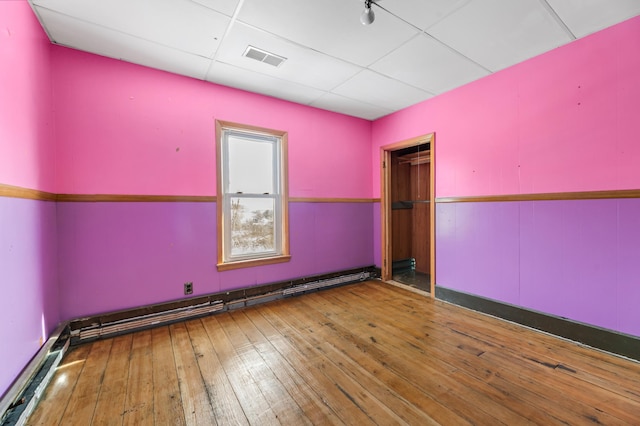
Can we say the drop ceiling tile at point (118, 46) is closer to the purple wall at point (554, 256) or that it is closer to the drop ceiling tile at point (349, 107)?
the drop ceiling tile at point (349, 107)

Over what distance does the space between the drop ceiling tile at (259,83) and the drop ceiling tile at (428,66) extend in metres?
1.00

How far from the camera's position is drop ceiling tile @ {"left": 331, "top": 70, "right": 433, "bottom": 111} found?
121 inches

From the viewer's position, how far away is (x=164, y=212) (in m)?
Result: 2.82

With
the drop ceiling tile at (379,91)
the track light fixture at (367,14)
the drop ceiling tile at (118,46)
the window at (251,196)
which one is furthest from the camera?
the window at (251,196)

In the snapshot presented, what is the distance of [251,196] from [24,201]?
6.62 feet

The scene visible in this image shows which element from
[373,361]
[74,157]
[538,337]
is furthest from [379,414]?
[74,157]

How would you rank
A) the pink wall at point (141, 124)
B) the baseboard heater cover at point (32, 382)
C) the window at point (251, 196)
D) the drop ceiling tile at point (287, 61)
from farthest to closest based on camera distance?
the window at point (251, 196) < the pink wall at point (141, 124) < the drop ceiling tile at point (287, 61) < the baseboard heater cover at point (32, 382)

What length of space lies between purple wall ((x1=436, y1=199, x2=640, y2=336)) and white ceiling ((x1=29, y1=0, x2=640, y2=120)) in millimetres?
1536

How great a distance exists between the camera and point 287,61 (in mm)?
2672

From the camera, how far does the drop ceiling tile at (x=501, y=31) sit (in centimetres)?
196

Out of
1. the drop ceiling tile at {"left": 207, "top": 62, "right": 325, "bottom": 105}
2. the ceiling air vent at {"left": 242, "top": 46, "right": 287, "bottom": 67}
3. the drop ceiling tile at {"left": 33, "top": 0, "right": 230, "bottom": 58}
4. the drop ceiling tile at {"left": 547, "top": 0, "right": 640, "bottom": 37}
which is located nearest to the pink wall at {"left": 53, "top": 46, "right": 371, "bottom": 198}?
the drop ceiling tile at {"left": 207, "top": 62, "right": 325, "bottom": 105}

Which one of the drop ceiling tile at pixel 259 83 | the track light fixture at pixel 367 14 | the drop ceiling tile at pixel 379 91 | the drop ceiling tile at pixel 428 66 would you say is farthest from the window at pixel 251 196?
the track light fixture at pixel 367 14

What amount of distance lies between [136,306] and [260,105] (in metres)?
2.75

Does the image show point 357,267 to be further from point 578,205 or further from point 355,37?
point 355,37
